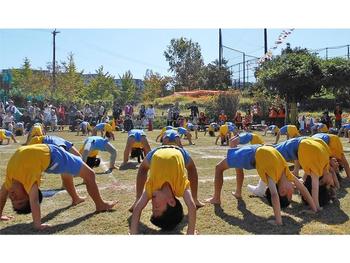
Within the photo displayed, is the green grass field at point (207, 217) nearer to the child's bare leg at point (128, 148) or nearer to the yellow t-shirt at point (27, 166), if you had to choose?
the yellow t-shirt at point (27, 166)

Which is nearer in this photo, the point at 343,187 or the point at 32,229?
the point at 32,229

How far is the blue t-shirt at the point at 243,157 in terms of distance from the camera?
6.01 metres

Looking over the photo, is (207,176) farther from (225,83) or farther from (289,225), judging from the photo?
(225,83)

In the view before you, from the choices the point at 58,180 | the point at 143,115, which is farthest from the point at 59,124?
the point at 58,180

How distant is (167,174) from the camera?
4.98 metres

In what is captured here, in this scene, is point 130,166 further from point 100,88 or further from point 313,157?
point 100,88

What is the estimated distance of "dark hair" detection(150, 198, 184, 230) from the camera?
489 cm

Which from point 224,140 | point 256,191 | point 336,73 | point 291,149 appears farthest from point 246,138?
point 336,73

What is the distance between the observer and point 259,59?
3344 centimetres

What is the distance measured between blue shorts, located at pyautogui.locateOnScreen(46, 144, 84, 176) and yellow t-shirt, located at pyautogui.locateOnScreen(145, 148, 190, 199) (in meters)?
1.31

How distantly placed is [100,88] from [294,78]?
3105 centimetres

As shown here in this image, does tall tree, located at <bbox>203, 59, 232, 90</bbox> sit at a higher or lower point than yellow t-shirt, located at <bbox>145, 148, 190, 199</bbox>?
higher

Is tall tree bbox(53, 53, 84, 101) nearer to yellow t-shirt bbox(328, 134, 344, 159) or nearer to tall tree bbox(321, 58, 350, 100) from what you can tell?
tall tree bbox(321, 58, 350, 100)

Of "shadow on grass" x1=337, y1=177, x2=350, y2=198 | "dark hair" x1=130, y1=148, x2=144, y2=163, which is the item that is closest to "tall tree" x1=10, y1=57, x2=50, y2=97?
"dark hair" x1=130, y1=148, x2=144, y2=163
